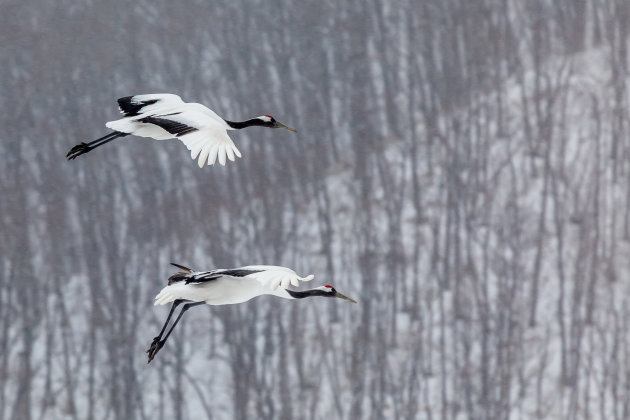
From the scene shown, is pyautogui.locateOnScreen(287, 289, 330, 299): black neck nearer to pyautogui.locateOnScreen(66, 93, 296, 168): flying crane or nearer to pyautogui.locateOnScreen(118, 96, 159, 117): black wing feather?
pyautogui.locateOnScreen(66, 93, 296, 168): flying crane

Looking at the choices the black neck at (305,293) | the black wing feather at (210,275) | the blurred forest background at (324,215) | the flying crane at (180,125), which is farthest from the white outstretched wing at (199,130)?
the blurred forest background at (324,215)

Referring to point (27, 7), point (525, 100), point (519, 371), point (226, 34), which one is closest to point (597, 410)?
point (519, 371)

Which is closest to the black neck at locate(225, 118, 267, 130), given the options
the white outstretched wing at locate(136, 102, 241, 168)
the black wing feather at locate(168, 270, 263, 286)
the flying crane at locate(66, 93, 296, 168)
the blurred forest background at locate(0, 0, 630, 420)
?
the flying crane at locate(66, 93, 296, 168)

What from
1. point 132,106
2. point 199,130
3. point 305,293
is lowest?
point 305,293

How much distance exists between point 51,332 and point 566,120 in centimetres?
887

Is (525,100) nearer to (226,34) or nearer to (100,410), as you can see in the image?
(226,34)

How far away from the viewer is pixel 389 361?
22.0 m

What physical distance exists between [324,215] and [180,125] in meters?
9.98

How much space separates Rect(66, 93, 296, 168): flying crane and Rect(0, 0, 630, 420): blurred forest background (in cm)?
857

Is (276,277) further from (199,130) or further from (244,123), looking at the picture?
(244,123)

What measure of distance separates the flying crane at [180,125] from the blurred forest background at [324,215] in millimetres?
8569

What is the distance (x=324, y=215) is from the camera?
72.6ft

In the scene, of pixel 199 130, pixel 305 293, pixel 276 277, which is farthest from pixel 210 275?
pixel 305 293

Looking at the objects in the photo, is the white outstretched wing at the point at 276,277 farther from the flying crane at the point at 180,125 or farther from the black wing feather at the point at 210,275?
the flying crane at the point at 180,125
